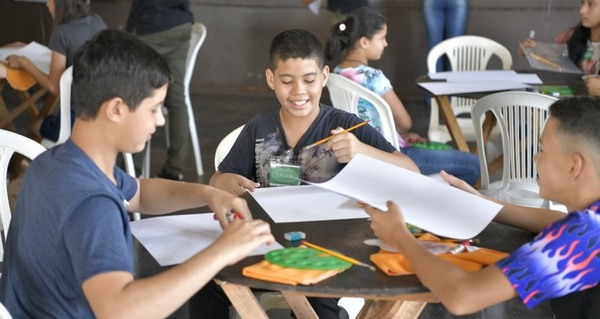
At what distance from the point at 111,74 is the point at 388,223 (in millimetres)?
639

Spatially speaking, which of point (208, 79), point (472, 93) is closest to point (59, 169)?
point (472, 93)

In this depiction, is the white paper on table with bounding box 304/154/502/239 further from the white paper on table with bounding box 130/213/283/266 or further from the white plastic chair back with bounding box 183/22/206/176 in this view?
the white plastic chair back with bounding box 183/22/206/176

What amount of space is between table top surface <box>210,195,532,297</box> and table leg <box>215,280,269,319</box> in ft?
0.12

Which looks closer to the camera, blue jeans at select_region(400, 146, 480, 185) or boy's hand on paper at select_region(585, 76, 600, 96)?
blue jeans at select_region(400, 146, 480, 185)

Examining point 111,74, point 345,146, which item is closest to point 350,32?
point 345,146

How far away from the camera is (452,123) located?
435cm

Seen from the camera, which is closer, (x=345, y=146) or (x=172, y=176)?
(x=345, y=146)

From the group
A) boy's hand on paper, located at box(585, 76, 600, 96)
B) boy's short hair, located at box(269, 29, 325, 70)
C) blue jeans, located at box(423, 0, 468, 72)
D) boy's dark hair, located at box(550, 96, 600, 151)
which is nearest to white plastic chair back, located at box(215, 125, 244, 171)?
boy's short hair, located at box(269, 29, 325, 70)

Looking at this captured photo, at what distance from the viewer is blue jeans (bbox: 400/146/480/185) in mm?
3881

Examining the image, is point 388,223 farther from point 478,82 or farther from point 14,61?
point 14,61

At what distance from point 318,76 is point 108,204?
1.23 meters

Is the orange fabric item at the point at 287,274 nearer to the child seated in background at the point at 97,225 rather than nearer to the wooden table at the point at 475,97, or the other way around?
the child seated in background at the point at 97,225

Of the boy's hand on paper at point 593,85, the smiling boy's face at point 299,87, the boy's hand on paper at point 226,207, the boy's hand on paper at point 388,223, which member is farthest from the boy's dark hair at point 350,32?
the boy's hand on paper at point 388,223

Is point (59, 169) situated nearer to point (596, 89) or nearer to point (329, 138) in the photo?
point (329, 138)
